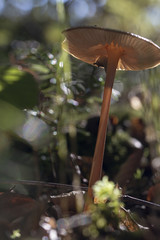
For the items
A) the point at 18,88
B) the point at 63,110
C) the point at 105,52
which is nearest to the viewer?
the point at 18,88

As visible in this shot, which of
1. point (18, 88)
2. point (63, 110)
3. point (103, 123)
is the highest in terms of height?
point (63, 110)

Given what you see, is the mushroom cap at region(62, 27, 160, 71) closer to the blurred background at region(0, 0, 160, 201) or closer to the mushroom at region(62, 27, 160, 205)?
the mushroom at region(62, 27, 160, 205)

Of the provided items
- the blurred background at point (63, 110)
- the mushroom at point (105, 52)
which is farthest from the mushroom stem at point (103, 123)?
the blurred background at point (63, 110)

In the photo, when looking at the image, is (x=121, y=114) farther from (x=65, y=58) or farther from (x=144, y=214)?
(x=144, y=214)

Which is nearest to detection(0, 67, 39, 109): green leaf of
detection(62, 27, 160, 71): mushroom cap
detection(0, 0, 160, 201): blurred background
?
detection(0, 0, 160, 201): blurred background

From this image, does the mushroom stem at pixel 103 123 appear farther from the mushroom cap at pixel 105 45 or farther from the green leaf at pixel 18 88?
the green leaf at pixel 18 88

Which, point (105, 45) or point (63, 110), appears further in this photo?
point (63, 110)

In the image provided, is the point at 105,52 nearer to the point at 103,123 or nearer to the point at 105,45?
the point at 105,45

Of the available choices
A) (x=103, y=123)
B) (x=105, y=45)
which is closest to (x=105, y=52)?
(x=105, y=45)
